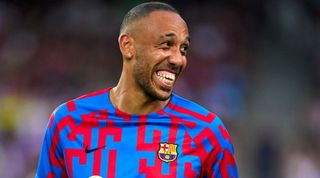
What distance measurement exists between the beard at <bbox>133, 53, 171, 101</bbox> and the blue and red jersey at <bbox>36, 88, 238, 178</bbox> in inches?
6.4

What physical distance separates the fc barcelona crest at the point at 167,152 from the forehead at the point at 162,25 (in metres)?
0.62

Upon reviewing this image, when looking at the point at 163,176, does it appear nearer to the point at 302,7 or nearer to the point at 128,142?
the point at 128,142

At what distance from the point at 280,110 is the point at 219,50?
1692 mm

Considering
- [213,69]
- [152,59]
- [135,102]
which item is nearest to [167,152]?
[135,102]

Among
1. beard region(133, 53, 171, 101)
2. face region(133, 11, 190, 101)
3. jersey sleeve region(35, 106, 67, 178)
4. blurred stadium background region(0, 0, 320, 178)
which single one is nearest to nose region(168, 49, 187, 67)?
face region(133, 11, 190, 101)

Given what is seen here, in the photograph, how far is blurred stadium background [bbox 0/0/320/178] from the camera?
1195 centimetres

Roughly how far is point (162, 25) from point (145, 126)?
61 centimetres

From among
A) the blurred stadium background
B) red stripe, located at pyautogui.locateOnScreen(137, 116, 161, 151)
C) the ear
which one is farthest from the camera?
the blurred stadium background

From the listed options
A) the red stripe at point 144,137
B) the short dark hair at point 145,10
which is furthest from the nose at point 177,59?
the red stripe at point 144,137

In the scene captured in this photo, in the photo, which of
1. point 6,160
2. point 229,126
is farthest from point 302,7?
point 6,160

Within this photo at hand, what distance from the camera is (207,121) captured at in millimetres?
4230

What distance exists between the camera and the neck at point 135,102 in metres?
4.32

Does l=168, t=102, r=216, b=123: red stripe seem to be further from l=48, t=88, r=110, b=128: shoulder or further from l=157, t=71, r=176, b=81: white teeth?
l=48, t=88, r=110, b=128: shoulder

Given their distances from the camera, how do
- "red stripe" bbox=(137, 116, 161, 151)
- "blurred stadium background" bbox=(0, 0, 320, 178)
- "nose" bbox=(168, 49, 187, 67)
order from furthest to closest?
"blurred stadium background" bbox=(0, 0, 320, 178)
"red stripe" bbox=(137, 116, 161, 151)
"nose" bbox=(168, 49, 187, 67)
